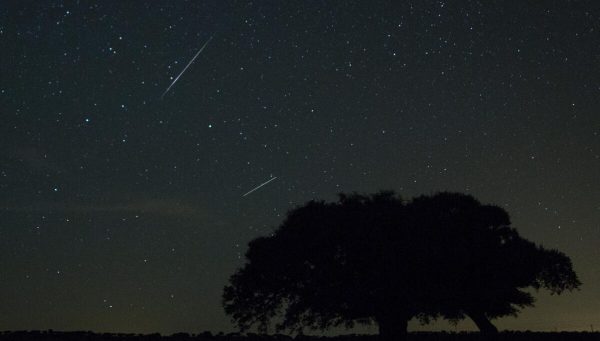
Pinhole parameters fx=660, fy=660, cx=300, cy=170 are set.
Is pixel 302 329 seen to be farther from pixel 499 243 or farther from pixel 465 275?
pixel 499 243

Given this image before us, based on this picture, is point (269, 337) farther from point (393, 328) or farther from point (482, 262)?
point (482, 262)

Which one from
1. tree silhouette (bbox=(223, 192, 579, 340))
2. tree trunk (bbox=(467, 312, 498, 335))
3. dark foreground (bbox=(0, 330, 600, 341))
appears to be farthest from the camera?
tree trunk (bbox=(467, 312, 498, 335))

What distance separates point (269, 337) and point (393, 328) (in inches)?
201

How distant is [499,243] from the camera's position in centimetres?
3259

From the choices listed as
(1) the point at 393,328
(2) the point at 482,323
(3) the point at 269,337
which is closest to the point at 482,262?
(2) the point at 482,323

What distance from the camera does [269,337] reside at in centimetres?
2731

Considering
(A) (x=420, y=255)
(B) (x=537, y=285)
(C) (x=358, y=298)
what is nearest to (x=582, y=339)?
(B) (x=537, y=285)

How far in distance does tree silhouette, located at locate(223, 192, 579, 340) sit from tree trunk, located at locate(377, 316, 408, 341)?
1.6 inches

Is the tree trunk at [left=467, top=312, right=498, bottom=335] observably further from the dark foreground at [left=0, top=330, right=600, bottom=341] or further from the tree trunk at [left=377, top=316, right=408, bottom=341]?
the tree trunk at [left=377, top=316, right=408, bottom=341]

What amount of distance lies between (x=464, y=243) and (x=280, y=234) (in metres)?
8.06

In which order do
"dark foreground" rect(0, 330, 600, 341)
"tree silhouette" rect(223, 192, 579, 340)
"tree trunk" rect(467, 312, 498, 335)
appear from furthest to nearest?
"tree trunk" rect(467, 312, 498, 335)
"tree silhouette" rect(223, 192, 579, 340)
"dark foreground" rect(0, 330, 600, 341)

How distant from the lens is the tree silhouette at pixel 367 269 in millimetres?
26547

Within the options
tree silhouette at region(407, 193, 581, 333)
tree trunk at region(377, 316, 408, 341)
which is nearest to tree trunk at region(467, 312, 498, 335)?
tree silhouette at region(407, 193, 581, 333)

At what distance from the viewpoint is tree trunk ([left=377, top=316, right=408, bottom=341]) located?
2695 cm
